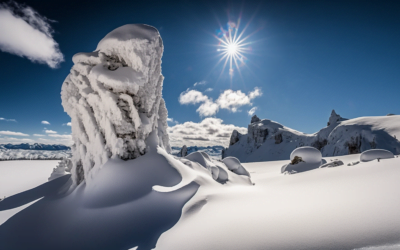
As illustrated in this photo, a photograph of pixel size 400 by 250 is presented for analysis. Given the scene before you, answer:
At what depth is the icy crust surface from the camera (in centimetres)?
704

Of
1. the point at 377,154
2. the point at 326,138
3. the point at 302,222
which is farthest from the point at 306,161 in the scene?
the point at 326,138

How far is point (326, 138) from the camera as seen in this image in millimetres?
44125

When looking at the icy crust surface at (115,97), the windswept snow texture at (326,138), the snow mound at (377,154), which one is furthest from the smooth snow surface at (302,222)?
the windswept snow texture at (326,138)

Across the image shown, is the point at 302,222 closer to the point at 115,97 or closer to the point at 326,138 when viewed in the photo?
the point at 115,97

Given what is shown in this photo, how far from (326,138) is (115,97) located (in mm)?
53037

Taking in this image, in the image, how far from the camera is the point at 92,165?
7.44 metres

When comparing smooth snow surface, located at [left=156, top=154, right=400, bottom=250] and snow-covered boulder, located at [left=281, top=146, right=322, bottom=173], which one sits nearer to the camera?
smooth snow surface, located at [left=156, top=154, right=400, bottom=250]

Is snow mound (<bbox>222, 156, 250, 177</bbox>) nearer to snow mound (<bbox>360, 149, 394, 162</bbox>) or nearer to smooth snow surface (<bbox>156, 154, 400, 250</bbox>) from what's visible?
snow mound (<bbox>360, 149, 394, 162</bbox>)

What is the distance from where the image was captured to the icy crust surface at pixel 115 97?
704 centimetres

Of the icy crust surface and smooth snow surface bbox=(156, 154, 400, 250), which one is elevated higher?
the icy crust surface

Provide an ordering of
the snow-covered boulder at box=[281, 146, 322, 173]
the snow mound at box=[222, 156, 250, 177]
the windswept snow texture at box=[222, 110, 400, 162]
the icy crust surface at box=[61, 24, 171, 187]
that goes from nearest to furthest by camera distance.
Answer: the icy crust surface at box=[61, 24, 171, 187], the snow mound at box=[222, 156, 250, 177], the snow-covered boulder at box=[281, 146, 322, 173], the windswept snow texture at box=[222, 110, 400, 162]

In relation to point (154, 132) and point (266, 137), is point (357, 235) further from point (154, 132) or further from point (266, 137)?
point (266, 137)

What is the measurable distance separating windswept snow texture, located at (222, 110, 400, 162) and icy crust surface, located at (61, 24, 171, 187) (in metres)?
37.9

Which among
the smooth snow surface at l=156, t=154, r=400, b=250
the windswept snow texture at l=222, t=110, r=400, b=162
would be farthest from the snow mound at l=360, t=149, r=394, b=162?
the windswept snow texture at l=222, t=110, r=400, b=162
